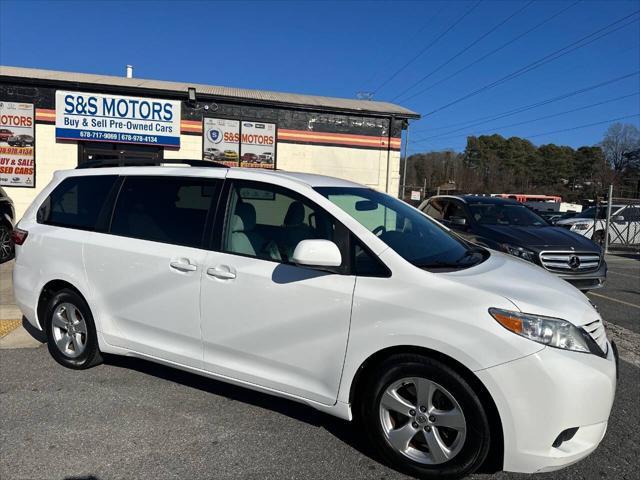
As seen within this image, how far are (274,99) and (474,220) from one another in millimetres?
7042

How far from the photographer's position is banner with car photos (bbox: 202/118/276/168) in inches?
484

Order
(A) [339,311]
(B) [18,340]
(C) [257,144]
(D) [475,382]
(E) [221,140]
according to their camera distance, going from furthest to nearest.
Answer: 1. (C) [257,144]
2. (E) [221,140]
3. (B) [18,340]
4. (A) [339,311]
5. (D) [475,382]

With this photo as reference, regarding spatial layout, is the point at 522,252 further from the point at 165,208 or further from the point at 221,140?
the point at 221,140

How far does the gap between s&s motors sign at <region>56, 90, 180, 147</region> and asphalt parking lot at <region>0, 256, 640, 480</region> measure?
28.3 ft

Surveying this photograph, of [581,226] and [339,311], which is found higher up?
[581,226]

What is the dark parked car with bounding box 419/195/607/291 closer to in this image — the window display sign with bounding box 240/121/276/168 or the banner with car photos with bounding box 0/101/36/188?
the window display sign with bounding box 240/121/276/168

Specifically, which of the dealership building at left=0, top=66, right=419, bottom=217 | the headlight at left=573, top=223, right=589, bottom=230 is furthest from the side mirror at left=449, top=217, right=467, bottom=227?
the headlight at left=573, top=223, right=589, bottom=230

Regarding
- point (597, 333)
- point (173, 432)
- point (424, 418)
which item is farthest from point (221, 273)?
point (597, 333)

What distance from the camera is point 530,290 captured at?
9.05 ft

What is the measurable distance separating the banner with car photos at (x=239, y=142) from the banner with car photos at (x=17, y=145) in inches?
164

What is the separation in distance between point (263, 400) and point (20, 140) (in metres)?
11.2

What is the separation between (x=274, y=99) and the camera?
503 inches

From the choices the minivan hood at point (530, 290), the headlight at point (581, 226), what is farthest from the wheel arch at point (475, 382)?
the headlight at point (581, 226)

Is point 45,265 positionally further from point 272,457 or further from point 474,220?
point 474,220
